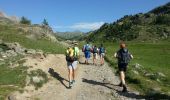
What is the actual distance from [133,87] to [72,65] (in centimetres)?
450

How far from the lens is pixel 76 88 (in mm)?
26281

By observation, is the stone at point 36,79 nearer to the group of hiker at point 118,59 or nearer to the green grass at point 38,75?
the green grass at point 38,75

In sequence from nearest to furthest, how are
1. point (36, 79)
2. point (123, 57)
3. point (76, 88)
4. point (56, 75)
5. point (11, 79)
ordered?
point (123, 57) → point (76, 88) → point (11, 79) → point (36, 79) → point (56, 75)

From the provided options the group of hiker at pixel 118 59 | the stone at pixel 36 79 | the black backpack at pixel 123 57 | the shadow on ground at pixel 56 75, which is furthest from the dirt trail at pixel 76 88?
the black backpack at pixel 123 57

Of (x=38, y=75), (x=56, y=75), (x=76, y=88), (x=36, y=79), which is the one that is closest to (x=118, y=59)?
(x=76, y=88)

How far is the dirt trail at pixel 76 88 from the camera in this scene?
76.9ft

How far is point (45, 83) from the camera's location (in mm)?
27453

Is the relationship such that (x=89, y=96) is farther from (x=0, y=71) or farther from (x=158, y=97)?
(x=0, y=71)

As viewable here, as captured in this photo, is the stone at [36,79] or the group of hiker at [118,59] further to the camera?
the stone at [36,79]

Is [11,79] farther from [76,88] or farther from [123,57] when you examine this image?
[123,57]

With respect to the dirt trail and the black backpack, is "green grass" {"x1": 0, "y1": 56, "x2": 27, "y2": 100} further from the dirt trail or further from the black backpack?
the black backpack

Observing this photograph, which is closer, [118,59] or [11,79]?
[118,59]

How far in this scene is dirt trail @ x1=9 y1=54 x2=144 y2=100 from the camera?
2343 centimetres

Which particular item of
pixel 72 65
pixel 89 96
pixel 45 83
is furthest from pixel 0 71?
pixel 89 96
